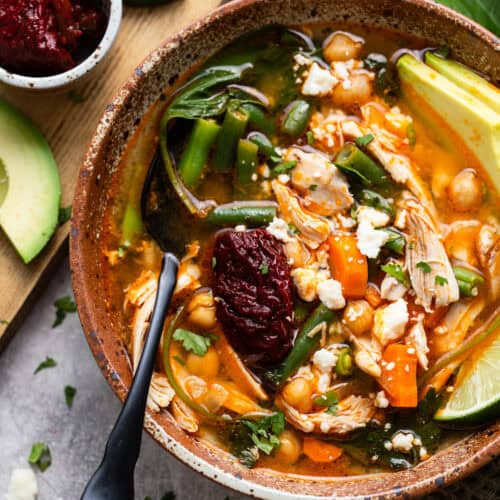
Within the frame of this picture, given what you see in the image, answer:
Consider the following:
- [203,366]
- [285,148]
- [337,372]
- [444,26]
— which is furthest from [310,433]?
[444,26]

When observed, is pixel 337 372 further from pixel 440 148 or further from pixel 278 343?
pixel 440 148

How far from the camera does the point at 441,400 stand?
374 cm

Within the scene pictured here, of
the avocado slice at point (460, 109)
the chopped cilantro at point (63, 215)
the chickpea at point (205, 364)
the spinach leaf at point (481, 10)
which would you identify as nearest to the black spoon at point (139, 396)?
the chickpea at point (205, 364)

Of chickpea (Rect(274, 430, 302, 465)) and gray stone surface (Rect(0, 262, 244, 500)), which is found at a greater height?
chickpea (Rect(274, 430, 302, 465))

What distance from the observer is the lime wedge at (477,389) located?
11.6ft

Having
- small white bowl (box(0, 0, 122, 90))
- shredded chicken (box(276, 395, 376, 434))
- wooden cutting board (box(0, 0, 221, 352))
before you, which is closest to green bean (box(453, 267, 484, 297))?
shredded chicken (box(276, 395, 376, 434))

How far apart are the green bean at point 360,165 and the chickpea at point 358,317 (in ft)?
1.86

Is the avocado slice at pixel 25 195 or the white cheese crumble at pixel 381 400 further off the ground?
the white cheese crumble at pixel 381 400

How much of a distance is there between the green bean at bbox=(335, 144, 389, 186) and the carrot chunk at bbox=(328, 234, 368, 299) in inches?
11.2

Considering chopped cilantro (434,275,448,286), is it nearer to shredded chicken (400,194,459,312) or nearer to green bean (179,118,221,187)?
shredded chicken (400,194,459,312)

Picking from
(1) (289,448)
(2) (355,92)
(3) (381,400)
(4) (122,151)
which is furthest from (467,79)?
(1) (289,448)

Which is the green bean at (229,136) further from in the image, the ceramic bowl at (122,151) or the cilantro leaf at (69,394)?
the cilantro leaf at (69,394)

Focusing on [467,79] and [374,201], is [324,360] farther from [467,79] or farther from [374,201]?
[467,79]

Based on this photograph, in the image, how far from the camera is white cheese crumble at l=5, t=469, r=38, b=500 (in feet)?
14.0
